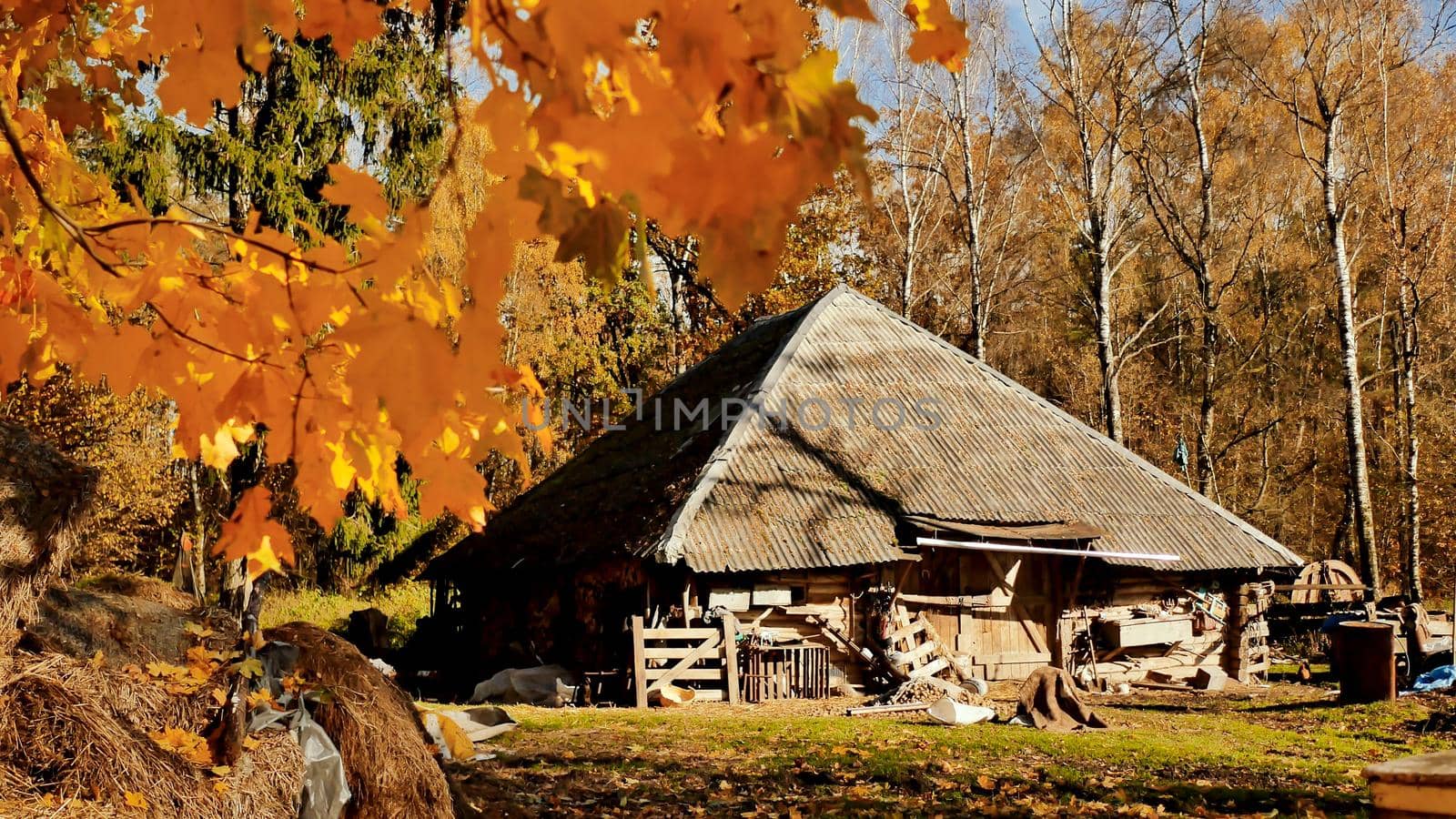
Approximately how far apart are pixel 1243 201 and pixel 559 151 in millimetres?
35117

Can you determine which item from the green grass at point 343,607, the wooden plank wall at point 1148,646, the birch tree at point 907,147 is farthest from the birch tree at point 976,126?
the green grass at point 343,607

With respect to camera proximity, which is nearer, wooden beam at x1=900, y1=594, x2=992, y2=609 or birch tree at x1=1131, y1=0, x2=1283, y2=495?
wooden beam at x1=900, y1=594, x2=992, y2=609

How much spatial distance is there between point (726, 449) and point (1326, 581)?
47.9 ft

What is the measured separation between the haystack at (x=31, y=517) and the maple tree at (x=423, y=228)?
91.2 inches

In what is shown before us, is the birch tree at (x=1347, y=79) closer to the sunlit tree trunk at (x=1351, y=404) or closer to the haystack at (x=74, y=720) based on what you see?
the sunlit tree trunk at (x=1351, y=404)

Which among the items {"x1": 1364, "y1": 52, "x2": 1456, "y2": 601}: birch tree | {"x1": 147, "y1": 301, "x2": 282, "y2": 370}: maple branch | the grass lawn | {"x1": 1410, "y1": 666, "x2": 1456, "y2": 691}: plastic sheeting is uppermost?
{"x1": 1364, "y1": 52, "x2": 1456, "y2": 601}: birch tree

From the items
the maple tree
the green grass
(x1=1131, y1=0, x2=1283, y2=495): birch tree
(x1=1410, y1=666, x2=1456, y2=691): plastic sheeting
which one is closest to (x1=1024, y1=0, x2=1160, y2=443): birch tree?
(x1=1131, y1=0, x2=1283, y2=495): birch tree

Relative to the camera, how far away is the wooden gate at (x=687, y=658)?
16.1 meters

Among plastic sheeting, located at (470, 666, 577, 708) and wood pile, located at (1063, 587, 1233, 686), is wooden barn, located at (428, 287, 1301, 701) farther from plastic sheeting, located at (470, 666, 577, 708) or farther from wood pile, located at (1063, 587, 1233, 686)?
plastic sheeting, located at (470, 666, 577, 708)

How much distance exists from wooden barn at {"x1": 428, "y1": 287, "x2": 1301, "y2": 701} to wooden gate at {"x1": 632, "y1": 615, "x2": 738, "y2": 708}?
0.04m

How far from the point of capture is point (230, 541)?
2.91 m

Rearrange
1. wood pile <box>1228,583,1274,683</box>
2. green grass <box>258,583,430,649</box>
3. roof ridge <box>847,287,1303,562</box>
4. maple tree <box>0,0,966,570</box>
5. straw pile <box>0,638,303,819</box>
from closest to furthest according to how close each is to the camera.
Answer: maple tree <box>0,0,966,570</box>
straw pile <box>0,638,303,819</box>
wood pile <box>1228,583,1274,683</box>
roof ridge <box>847,287,1303,562</box>
green grass <box>258,583,430,649</box>

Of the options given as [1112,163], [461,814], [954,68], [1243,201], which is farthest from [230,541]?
[1243,201]

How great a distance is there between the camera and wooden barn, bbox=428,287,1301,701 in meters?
16.8
